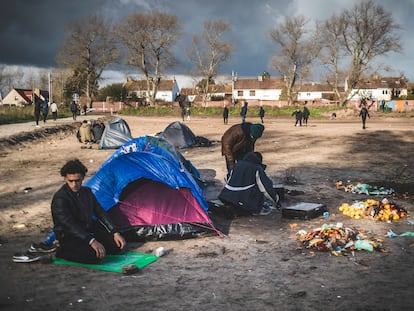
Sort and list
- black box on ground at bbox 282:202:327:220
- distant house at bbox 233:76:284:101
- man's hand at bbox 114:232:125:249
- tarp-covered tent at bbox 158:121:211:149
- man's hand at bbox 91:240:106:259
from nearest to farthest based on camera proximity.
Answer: man's hand at bbox 91:240:106:259 → man's hand at bbox 114:232:125:249 → black box on ground at bbox 282:202:327:220 → tarp-covered tent at bbox 158:121:211:149 → distant house at bbox 233:76:284:101

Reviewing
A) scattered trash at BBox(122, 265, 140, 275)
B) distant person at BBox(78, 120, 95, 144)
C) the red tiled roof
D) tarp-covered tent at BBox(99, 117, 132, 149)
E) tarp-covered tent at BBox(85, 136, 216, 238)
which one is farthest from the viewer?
the red tiled roof

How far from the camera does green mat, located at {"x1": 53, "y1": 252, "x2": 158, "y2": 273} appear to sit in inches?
222

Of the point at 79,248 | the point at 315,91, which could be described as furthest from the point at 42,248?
the point at 315,91

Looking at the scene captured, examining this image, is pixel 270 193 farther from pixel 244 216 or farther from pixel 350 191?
pixel 350 191

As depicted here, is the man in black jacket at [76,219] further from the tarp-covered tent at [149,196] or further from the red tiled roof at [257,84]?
the red tiled roof at [257,84]

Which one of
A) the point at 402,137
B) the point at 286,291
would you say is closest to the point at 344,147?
the point at 402,137

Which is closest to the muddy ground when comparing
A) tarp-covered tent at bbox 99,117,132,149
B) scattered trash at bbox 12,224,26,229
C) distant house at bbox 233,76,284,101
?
scattered trash at bbox 12,224,26,229

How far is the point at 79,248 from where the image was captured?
566cm

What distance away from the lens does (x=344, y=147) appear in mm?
18547

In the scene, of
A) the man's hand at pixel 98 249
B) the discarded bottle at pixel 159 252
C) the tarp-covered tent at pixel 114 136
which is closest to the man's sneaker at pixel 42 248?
the man's hand at pixel 98 249

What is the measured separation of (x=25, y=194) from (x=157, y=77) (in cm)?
5468

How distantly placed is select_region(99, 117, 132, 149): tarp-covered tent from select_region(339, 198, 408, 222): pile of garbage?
40.1ft

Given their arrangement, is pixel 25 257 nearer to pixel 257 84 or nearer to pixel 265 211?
pixel 265 211

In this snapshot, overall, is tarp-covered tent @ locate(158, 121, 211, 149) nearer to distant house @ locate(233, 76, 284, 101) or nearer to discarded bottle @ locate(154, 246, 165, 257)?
discarded bottle @ locate(154, 246, 165, 257)
